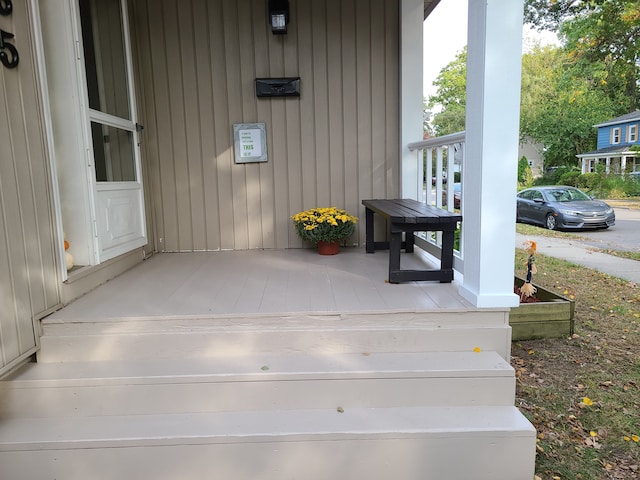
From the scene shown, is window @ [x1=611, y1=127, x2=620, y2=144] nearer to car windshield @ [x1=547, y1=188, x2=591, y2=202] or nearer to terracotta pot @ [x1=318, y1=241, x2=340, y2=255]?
car windshield @ [x1=547, y1=188, x2=591, y2=202]

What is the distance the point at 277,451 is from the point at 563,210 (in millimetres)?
9929

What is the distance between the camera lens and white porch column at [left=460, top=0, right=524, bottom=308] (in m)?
2.03

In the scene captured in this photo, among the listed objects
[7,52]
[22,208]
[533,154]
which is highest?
[533,154]

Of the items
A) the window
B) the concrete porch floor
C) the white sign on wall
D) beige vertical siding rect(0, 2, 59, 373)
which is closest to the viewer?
beige vertical siding rect(0, 2, 59, 373)

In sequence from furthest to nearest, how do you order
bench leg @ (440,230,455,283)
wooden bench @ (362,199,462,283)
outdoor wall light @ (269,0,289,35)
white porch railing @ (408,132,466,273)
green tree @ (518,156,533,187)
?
green tree @ (518,156,533,187)
outdoor wall light @ (269,0,289,35)
white porch railing @ (408,132,466,273)
bench leg @ (440,230,455,283)
wooden bench @ (362,199,462,283)

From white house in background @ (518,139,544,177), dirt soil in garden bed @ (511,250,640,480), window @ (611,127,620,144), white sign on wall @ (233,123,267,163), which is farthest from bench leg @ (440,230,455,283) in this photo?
white house in background @ (518,139,544,177)

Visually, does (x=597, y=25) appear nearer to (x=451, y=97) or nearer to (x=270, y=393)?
(x=270, y=393)

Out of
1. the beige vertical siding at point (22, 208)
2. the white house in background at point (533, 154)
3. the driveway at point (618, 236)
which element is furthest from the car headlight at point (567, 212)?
the white house in background at point (533, 154)

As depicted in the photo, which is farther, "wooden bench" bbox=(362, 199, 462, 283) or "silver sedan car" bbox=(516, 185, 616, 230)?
"silver sedan car" bbox=(516, 185, 616, 230)

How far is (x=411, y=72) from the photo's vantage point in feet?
12.0

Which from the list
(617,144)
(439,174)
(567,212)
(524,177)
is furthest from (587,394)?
(617,144)

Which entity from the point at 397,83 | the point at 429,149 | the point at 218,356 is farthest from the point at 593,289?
the point at 218,356

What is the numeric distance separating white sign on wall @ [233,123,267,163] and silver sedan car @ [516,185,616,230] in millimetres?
8342

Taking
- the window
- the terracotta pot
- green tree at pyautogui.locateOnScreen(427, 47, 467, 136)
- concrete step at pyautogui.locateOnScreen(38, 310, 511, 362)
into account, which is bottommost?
concrete step at pyautogui.locateOnScreen(38, 310, 511, 362)
